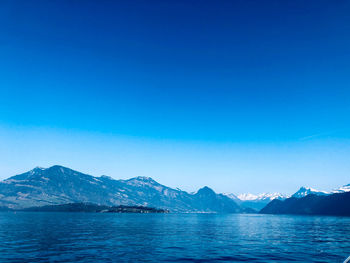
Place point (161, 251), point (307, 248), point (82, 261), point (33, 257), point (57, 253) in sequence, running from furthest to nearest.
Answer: point (307, 248), point (161, 251), point (57, 253), point (33, 257), point (82, 261)

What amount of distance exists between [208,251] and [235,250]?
6.82 m

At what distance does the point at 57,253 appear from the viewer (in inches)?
1983

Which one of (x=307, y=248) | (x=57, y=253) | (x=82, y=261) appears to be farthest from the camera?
(x=307, y=248)

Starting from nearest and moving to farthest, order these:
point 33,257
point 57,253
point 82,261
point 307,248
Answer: point 82,261 → point 33,257 → point 57,253 → point 307,248

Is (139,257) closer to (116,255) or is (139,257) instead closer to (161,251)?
(116,255)

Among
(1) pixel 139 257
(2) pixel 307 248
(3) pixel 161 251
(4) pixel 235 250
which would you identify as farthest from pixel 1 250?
(2) pixel 307 248

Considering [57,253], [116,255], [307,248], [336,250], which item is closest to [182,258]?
[116,255]

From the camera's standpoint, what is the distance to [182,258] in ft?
157

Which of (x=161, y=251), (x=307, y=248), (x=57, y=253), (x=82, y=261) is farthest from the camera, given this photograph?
(x=307, y=248)

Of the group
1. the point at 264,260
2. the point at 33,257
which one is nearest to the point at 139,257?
the point at 33,257

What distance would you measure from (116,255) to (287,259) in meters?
33.5

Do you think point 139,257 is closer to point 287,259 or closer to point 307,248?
point 287,259

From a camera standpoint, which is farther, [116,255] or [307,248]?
[307,248]

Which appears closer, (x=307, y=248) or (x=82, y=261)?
(x=82, y=261)
